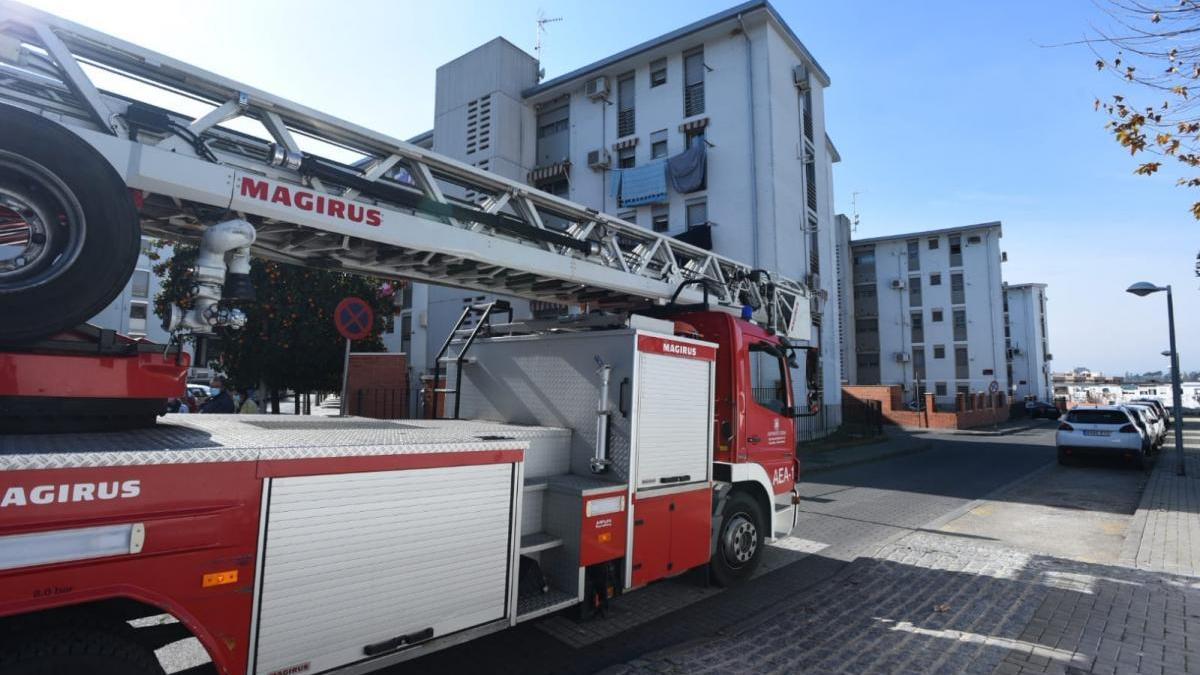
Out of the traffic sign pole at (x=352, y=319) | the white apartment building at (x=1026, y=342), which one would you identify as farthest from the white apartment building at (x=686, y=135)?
the white apartment building at (x=1026, y=342)

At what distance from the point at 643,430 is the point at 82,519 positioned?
342 centimetres

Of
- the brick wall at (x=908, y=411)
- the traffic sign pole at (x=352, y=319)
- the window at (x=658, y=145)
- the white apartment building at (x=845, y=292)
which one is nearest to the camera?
the traffic sign pole at (x=352, y=319)

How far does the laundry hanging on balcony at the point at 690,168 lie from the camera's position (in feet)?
69.5

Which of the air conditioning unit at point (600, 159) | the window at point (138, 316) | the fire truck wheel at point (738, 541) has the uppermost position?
the air conditioning unit at point (600, 159)

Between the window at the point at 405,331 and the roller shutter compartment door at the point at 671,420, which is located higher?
Result: the window at the point at 405,331

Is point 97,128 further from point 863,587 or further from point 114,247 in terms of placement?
point 863,587

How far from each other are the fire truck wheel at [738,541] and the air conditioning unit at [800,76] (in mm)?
20492

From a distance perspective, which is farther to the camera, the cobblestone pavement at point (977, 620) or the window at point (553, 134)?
the window at point (553, 134)

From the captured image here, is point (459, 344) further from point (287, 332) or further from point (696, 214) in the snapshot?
point (696, 214)

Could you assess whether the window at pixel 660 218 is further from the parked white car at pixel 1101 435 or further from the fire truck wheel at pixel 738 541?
the fire truck wheel at pixel 738 541

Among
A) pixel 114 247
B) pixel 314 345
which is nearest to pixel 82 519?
pixel 114 247

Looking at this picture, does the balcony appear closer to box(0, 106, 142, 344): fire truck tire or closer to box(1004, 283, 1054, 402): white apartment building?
box(0, 106, 142, 344): fire truck tire

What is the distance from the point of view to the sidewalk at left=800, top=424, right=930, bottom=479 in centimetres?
1545

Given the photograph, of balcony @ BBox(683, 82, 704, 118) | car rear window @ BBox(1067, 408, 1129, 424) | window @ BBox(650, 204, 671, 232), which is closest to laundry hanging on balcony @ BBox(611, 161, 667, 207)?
window @ BBox(650, 204, 671, 232)
